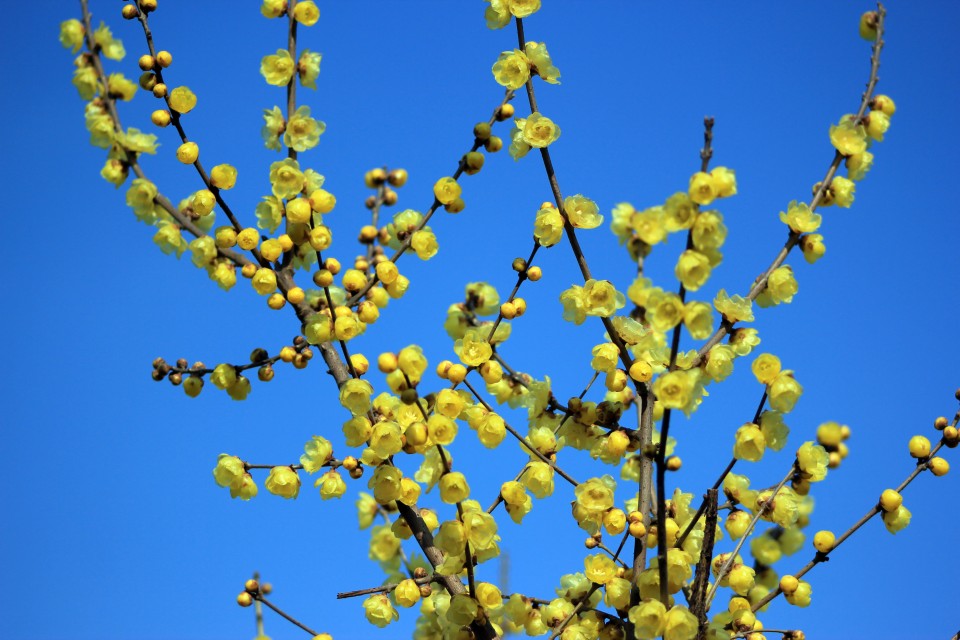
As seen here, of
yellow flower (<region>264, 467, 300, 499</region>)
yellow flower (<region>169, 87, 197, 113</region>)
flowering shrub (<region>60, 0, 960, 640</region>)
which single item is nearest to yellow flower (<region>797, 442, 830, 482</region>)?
flowering shrub (<region>60, 0, 960, 640</region>)

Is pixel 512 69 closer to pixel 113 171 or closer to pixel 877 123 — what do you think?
pixel 877 123

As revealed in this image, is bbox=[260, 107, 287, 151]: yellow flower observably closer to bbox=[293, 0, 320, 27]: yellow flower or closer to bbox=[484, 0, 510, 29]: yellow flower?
bbox=[293, 0, 320, 27]: yellow flower

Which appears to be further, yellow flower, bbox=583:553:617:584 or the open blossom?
the open blossom

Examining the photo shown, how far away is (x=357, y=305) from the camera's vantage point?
2.85 m

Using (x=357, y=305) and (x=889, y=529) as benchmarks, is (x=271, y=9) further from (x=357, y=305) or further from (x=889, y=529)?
(x=889, y=529)

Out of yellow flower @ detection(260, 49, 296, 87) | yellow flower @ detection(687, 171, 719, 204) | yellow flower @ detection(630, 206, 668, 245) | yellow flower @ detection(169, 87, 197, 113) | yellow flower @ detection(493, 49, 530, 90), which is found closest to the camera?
yellow flower @ detection(687, 171, 719, 204)

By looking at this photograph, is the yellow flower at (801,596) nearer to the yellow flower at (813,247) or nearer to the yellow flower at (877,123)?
the yellow flower at (813,247)

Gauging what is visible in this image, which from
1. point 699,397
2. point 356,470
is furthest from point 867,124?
point 356,470

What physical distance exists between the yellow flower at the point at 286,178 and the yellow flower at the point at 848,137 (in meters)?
1.62

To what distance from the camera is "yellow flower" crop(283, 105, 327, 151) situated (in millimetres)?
2939

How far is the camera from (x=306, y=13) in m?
2.99

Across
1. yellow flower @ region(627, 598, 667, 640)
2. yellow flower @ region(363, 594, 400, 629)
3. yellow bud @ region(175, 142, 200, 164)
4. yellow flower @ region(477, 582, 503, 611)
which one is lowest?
yellow flower @ region(627, 598, 667, 640)

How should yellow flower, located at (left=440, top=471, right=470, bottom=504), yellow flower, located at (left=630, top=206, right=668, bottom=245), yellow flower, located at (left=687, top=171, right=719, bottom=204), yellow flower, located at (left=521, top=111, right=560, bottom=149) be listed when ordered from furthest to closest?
yellow flower, located at (left=521, top=111, right=560, bottom=149) → yellow flower, located at (left=440, top=471, right=470, bottom=504) → yellow flower, located at (left=630, top=206, right=668, bottom=245) → yellow flower, located at (left=687, top=171, right=719, bottom=204)

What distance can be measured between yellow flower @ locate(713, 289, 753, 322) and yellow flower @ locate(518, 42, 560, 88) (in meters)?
0.88
